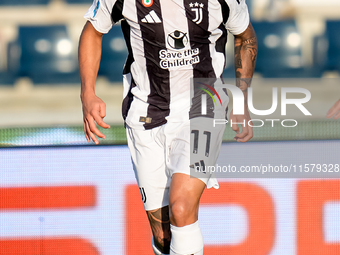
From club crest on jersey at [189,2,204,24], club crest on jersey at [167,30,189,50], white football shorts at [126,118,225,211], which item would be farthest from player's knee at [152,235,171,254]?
club crest on jersey at [189,2,204,24]

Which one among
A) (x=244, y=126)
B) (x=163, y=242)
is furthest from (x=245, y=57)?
(x=163, y=242)

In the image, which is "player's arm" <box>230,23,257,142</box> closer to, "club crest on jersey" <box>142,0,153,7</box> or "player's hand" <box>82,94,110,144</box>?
"club crest on jersey" <box>142,0,153,7</box>

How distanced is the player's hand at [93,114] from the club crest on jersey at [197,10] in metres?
0.49

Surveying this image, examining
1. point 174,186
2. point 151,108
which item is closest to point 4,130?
point 151,108

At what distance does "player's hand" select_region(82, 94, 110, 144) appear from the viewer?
154 centimetres

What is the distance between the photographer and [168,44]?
162 centimetres

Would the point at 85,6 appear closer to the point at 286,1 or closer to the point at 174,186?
the point at 286,1

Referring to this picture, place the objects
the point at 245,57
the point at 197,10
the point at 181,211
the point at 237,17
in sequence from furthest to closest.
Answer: the point at 245,57 < the point at 237,17 < the point at 197,10 < the point at 181,211

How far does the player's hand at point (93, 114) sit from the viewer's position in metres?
1.54

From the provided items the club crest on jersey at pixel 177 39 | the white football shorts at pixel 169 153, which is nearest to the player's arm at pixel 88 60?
the white football shorts at pixel 169 153

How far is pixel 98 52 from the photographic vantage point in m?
1.77

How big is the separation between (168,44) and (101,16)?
316mm

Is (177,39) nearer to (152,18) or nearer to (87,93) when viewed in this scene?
(152,18)

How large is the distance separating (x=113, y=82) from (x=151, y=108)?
361 centimetres
